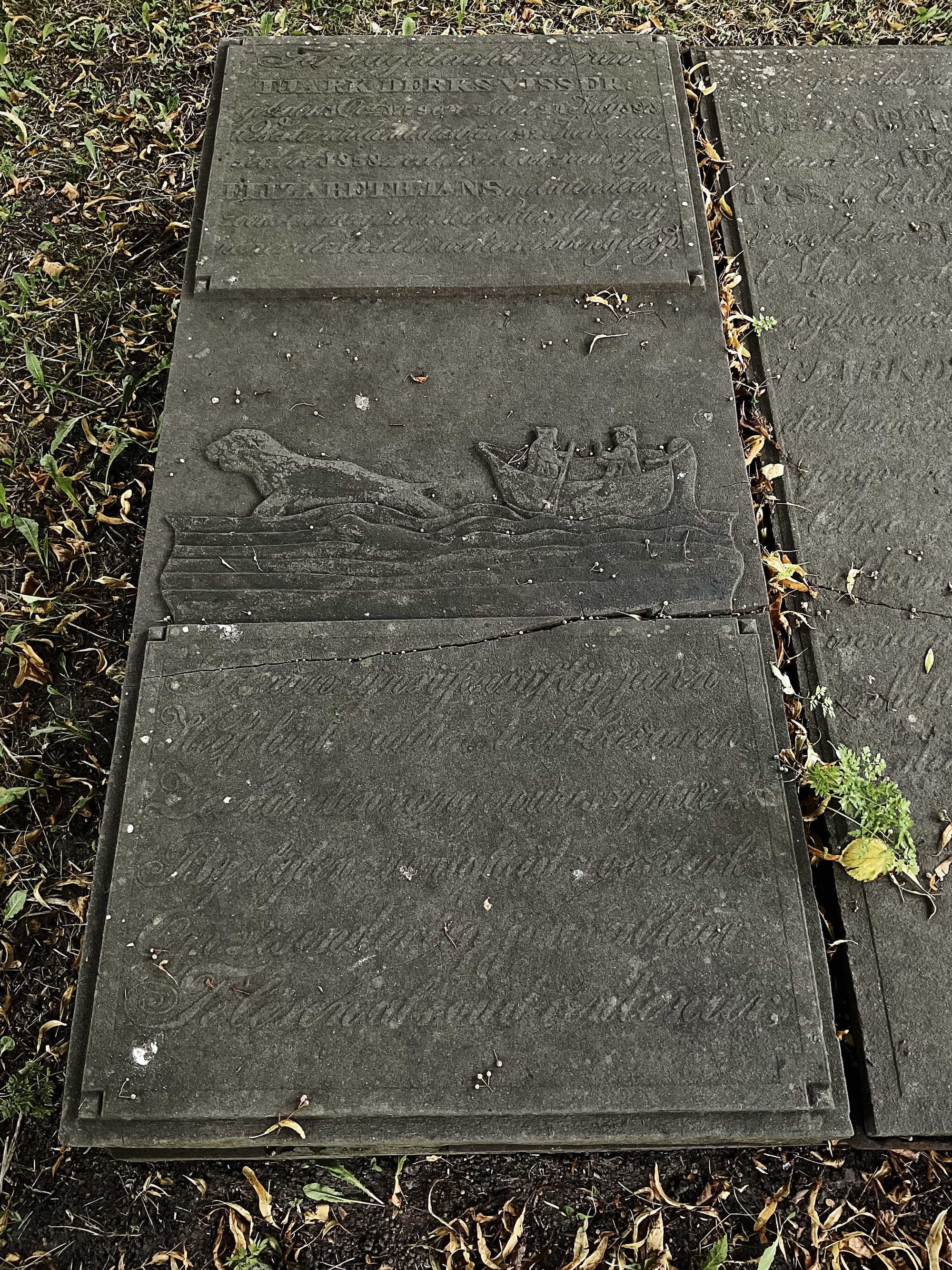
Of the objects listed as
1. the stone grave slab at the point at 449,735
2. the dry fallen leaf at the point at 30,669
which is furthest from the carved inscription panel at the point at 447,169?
the dry fallen leaf at the point at 30,669

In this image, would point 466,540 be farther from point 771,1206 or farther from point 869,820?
point 771,1206

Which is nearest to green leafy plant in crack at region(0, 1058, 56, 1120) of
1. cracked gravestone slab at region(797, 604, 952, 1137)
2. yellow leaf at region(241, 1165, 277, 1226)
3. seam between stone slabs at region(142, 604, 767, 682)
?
yellow leaf at region(241, 1165, 277, 1226)

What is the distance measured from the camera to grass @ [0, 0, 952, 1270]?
8.66 ft

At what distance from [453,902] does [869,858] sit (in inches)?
42.4

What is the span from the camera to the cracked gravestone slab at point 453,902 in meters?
2.07

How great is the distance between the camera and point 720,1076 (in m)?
2.08

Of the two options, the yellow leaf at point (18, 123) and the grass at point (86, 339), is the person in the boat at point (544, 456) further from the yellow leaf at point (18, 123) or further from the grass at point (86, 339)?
the yellow leaf at point (18, 123)

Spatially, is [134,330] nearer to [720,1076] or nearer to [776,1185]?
[720,1076]

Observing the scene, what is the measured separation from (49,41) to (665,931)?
482cm

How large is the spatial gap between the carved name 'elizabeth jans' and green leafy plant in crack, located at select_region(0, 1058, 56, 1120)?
4.29 ft

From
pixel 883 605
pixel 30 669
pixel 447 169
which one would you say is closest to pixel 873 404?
pixel 883 605

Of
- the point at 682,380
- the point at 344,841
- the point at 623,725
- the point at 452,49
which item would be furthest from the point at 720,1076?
the point at 452,49

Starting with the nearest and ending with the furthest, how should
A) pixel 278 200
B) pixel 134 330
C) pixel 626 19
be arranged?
pixel 278 200, pixel 134 330, pixel 626 19

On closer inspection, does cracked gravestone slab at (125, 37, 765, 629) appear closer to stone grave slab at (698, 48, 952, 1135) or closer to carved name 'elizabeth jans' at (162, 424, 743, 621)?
carved name 'elizabeth jans' at (162, 424, 743, 621)
